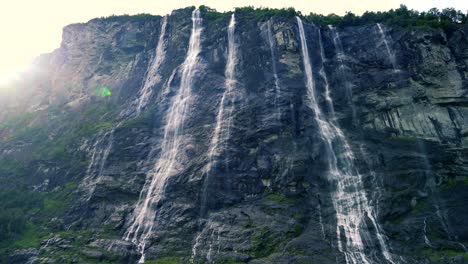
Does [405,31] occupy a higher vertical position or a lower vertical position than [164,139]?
higher

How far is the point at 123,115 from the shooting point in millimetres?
69375

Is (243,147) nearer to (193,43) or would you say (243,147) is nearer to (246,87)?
(246,87)

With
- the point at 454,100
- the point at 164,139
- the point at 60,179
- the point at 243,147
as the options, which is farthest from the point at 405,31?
the point at 60,179

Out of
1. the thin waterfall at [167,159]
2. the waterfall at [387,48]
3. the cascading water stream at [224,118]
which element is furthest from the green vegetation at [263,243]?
the waterfall at [387,48]

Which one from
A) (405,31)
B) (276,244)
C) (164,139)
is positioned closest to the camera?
(276,244)

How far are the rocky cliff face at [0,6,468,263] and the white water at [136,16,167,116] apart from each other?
379mm

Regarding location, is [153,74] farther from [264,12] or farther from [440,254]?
[440,254]

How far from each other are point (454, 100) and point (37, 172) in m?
57.7

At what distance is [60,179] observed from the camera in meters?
61.3

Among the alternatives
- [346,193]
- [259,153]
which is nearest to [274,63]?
[259,153]

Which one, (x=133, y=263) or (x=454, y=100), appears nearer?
(x=133, y=263)

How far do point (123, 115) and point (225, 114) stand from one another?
18413mm

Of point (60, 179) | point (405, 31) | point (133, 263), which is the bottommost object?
point (133, 263)

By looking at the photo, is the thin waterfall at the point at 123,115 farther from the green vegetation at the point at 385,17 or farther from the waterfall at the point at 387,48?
the waterfall at the point at 387,48
